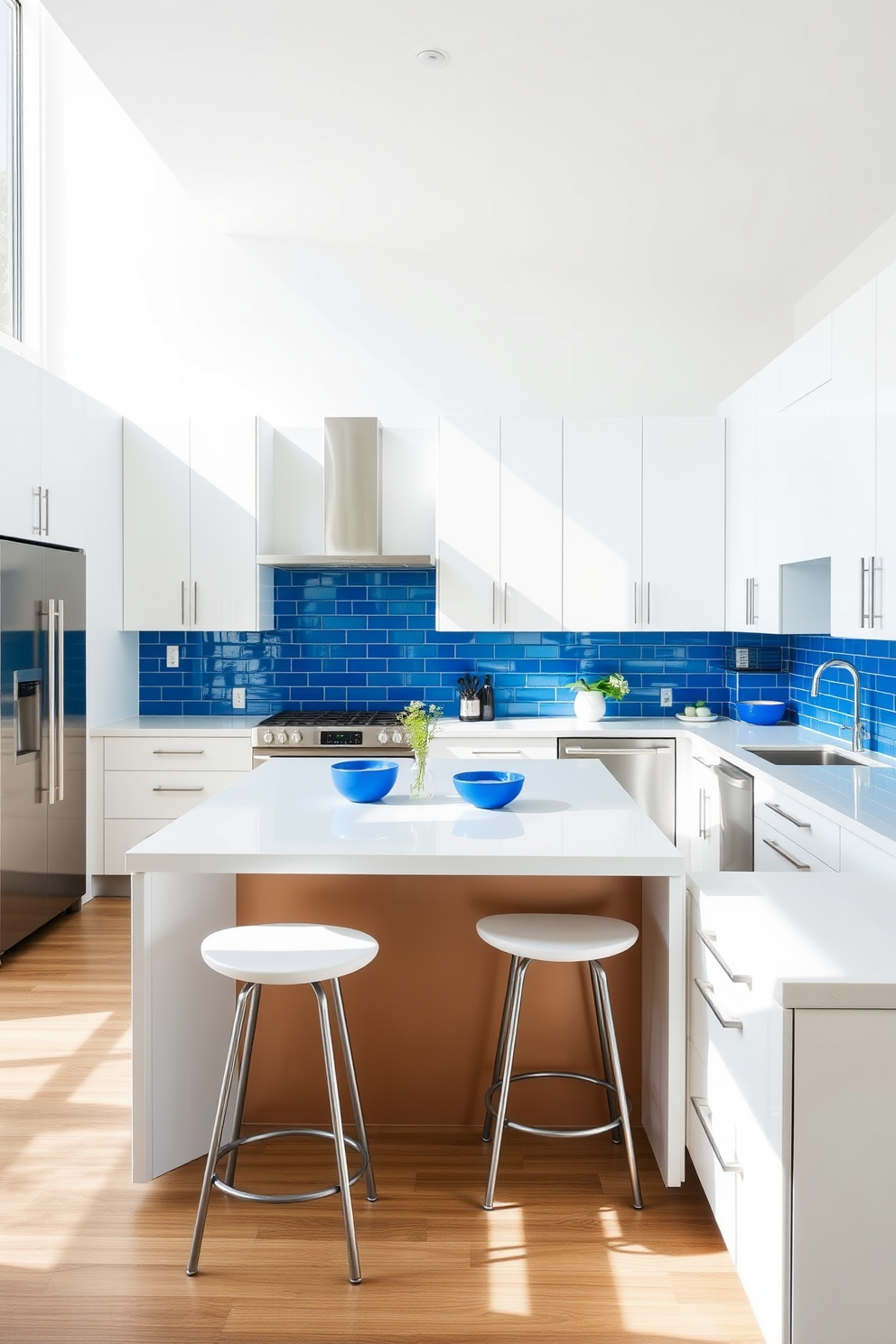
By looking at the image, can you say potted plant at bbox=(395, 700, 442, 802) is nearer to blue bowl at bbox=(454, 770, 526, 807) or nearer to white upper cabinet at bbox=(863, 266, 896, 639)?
blue bowl at bbox=(454, 770, 526, 807)

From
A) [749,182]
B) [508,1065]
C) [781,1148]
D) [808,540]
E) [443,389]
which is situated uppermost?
[749,182]

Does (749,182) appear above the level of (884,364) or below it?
above

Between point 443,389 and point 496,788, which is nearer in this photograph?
point 496,788

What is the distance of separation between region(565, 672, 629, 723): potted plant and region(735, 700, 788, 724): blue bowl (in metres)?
0.60

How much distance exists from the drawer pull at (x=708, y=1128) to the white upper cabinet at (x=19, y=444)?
128 inches

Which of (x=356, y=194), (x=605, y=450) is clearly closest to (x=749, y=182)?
(x=605, y=450)

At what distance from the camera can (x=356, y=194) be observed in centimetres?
447

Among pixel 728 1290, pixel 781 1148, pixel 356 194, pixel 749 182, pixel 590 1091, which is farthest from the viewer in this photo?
pixel 356 194

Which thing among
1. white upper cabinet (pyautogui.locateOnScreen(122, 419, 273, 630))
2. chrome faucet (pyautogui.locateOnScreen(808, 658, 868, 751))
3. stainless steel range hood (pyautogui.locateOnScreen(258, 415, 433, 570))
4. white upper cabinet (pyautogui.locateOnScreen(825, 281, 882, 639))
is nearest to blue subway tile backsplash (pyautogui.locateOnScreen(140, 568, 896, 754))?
white upper cabinet (pyautogui.locateOnScreen(122, 419, 273, 630))

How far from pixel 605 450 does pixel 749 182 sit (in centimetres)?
134

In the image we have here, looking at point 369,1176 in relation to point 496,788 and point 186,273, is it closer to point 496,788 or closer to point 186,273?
point 496,788

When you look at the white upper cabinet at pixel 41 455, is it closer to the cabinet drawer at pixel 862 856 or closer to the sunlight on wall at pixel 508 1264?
the sunlight on wall at pixel 508 1264

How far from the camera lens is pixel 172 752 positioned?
485 cm

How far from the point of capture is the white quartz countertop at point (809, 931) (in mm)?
1625
